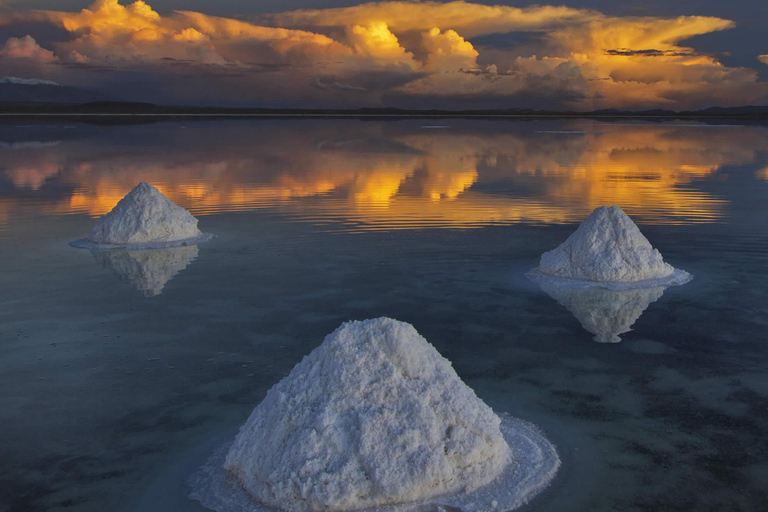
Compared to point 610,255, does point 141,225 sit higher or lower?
higher

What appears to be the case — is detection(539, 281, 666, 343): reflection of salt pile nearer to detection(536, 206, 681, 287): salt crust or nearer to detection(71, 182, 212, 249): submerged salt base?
detection(536, 206, 681, 287): salt crust

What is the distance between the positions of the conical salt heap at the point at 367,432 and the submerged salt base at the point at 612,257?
6.20 metres

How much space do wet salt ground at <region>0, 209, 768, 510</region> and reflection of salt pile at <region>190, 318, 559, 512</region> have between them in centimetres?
43

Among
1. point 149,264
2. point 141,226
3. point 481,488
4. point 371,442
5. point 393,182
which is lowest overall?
point 481,488

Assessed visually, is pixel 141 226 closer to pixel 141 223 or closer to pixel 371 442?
pixel 141 223

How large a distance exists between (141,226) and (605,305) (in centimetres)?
870

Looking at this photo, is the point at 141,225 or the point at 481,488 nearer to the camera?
the point at 481,488

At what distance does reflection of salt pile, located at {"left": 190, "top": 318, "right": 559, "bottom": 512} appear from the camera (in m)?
5.42

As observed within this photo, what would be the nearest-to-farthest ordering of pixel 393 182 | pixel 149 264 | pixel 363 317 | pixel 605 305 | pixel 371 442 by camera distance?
pixel 371 442
pixel 363 317
pixel 605 305
pixel 149 264
pixel 393 182

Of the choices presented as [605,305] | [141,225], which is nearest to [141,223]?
[141,225]

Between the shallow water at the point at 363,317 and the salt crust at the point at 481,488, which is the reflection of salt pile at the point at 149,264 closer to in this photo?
the shallow water at the point at 363,317

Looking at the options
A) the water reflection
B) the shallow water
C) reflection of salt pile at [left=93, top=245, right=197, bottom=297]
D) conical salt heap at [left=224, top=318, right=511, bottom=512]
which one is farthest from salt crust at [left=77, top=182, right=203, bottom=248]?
conical salt heap at [left=224, top=318, right=511, bottom=512]

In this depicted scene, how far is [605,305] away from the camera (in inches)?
419

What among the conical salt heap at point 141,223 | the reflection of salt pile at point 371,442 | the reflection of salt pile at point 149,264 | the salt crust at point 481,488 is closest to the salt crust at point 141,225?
the conical salt heap at point 141,223
